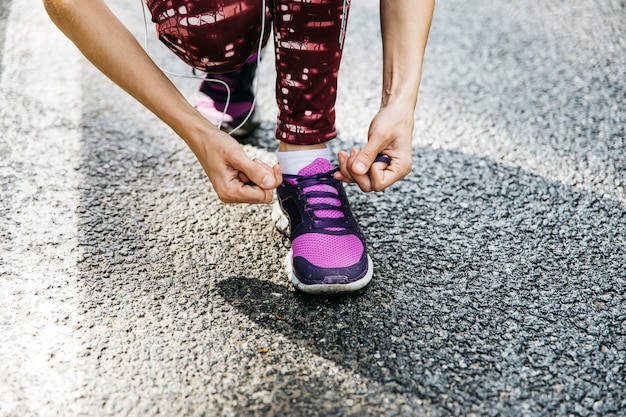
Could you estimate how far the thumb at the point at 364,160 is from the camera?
35.0 inches

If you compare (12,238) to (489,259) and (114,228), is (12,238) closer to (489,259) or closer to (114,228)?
(114,228)

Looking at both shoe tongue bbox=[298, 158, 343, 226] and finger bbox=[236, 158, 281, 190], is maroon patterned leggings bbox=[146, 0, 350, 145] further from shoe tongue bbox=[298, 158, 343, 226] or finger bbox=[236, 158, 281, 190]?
finger bbox=[236, 158, 281, 190]

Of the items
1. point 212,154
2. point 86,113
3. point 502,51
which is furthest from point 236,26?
point 502,51

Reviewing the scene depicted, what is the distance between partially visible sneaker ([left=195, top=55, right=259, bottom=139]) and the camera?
4.29 ft

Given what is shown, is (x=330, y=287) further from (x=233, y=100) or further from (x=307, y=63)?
(x=233, y=100)

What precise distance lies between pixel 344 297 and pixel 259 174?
0.80 ft

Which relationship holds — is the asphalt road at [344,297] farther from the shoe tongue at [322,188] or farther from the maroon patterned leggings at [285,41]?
the maroon patterned leggings at [285,41]

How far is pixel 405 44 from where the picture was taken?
3.11 ft

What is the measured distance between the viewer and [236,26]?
37.5 inches

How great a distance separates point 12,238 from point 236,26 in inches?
20.7

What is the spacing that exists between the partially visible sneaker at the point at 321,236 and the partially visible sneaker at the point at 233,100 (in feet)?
1.06

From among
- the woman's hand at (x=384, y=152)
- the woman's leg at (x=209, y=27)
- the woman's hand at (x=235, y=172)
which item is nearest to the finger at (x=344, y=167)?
the woman's hand at (x=384, y=152)

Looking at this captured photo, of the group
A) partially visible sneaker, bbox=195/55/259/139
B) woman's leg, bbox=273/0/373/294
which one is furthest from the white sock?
partially visible sneaker, bbox=195/55/259/139

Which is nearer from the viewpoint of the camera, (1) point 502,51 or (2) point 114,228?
(2) point 114,228
